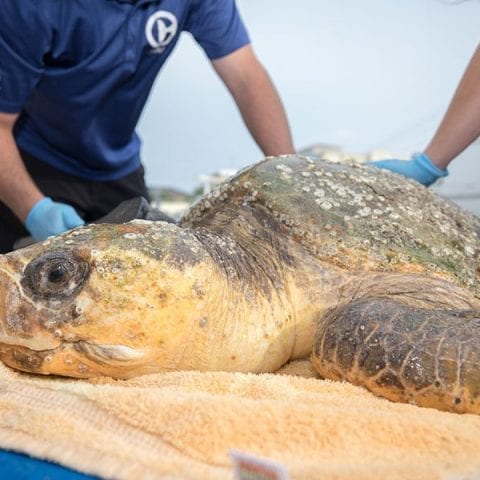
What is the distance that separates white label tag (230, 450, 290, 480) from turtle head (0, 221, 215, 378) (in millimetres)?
491

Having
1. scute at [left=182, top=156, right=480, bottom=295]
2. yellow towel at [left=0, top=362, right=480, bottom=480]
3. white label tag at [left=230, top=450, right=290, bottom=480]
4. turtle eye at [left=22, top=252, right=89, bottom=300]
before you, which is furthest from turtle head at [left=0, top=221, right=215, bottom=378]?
white label tag at [left=230, top=450, right=290, bottom=480]

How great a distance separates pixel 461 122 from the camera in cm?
208

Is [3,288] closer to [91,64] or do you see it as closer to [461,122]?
[91,64]

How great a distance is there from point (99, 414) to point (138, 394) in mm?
61

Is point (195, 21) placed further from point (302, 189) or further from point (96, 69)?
point (302, 189)

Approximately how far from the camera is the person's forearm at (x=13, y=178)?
1.98m

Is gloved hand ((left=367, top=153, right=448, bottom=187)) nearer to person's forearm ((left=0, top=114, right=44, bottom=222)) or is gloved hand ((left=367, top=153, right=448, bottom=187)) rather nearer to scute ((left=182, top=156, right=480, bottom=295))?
scute ((left=182, top=156, right=480, bottom=295))

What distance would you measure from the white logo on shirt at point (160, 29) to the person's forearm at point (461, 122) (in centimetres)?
104

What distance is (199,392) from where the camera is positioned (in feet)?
3.04

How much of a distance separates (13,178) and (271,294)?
3.74 feet

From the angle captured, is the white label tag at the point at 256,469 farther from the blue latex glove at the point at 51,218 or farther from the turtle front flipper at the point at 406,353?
the blue latex glove at the point at 51,218

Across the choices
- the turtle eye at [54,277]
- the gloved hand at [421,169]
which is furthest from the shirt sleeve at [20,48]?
the gloved hand at [421,169]

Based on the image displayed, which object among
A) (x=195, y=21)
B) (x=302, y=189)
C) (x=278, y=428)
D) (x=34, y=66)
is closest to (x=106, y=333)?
(x=278, y=428)

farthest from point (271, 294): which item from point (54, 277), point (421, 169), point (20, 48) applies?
point (20, 48)
